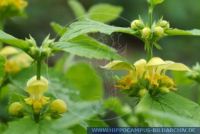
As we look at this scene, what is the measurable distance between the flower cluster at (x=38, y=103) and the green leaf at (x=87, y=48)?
7cm

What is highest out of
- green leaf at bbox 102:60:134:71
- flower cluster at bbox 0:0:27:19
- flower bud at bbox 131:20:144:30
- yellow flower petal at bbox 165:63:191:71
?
flower cluster at bbox 0:0:27:19

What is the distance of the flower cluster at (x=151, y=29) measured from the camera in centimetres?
104

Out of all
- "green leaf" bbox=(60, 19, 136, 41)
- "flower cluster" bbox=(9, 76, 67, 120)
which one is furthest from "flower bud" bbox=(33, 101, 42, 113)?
"green leaf" bbox=(60, 19, 136, 41)

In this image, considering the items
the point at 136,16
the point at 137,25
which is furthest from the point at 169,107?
the point at 136,16

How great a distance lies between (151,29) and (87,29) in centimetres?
11

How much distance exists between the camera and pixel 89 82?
5.28ft

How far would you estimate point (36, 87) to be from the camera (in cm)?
105

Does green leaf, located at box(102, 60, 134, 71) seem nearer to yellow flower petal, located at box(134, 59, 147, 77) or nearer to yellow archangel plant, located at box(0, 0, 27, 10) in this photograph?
yellow flower petal, located at box(134, 59, 147, 77)

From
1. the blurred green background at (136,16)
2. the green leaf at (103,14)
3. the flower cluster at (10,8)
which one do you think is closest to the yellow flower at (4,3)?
the flower cluster at (10,8)

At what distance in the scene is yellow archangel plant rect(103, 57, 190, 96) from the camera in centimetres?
104

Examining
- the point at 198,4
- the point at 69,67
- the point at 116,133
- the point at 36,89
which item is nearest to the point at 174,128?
the point at 116,133

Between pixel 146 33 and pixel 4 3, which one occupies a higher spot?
pixel 4 3

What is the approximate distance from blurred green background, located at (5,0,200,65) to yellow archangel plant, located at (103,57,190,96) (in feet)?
8.13

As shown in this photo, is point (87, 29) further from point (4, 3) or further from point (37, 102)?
point (4, 3)
